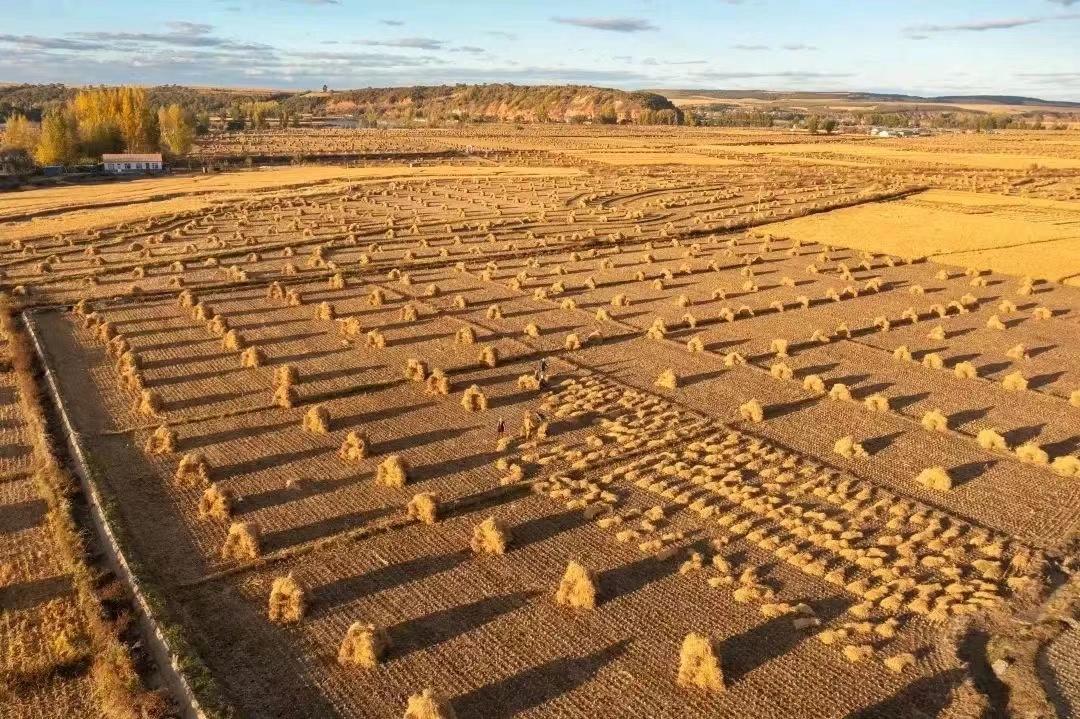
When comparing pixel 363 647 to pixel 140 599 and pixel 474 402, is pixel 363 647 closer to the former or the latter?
pixel 140 599

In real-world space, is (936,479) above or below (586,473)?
above

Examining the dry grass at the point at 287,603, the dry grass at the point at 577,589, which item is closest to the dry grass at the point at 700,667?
the dry grass at the point at 577,589

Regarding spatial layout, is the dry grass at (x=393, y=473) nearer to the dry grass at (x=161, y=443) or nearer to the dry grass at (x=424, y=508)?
the dry grass at (x=424, y=508)

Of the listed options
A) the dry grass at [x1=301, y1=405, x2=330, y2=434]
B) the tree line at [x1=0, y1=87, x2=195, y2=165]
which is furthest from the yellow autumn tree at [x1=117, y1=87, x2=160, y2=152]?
the dry grass at [x1=301, y1=405, x2=330, y2=434]

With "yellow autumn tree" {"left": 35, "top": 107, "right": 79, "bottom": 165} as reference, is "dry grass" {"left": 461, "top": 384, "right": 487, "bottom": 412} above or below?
below

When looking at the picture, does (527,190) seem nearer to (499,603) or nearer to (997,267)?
(997,267)

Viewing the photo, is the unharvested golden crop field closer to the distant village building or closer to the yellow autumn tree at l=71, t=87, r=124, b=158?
the distant village building

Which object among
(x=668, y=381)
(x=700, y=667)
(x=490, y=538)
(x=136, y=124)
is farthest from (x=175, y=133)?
(x=700, y=667)
